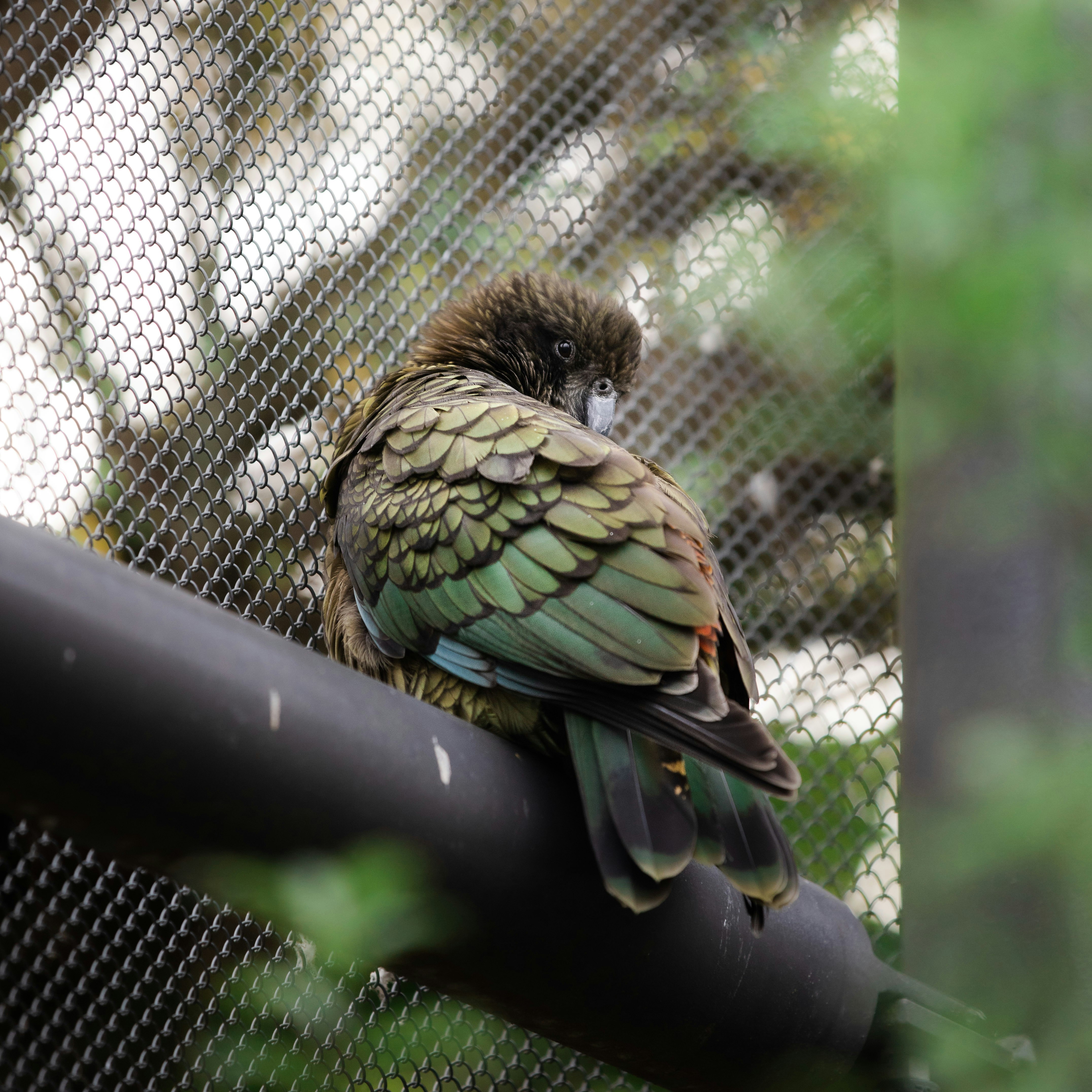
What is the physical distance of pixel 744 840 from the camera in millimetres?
1202

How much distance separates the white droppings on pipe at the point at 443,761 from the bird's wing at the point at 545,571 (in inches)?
11.8

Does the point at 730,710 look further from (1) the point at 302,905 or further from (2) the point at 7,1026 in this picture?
(2) the point at 7,1026

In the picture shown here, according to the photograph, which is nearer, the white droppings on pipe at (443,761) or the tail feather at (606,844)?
the white droppings on pipe at (443,761)

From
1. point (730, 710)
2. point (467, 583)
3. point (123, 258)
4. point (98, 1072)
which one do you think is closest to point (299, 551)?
point (123, 258)

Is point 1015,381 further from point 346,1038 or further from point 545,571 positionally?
point 346,1038

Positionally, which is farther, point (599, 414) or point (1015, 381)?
point (599, 414)

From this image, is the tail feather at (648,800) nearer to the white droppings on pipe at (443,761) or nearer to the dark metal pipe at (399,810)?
the dark metal pipe at (399,810)

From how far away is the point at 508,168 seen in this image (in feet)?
8.90

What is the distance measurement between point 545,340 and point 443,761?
5.12ft

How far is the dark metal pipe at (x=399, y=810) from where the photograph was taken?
71cm

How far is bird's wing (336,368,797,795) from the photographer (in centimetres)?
123

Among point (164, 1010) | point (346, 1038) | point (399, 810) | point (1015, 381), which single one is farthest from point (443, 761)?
point (164, 1010)

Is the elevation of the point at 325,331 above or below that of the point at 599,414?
below

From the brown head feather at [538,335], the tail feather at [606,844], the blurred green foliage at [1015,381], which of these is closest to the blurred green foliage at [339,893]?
the tail feather at [606,844]
